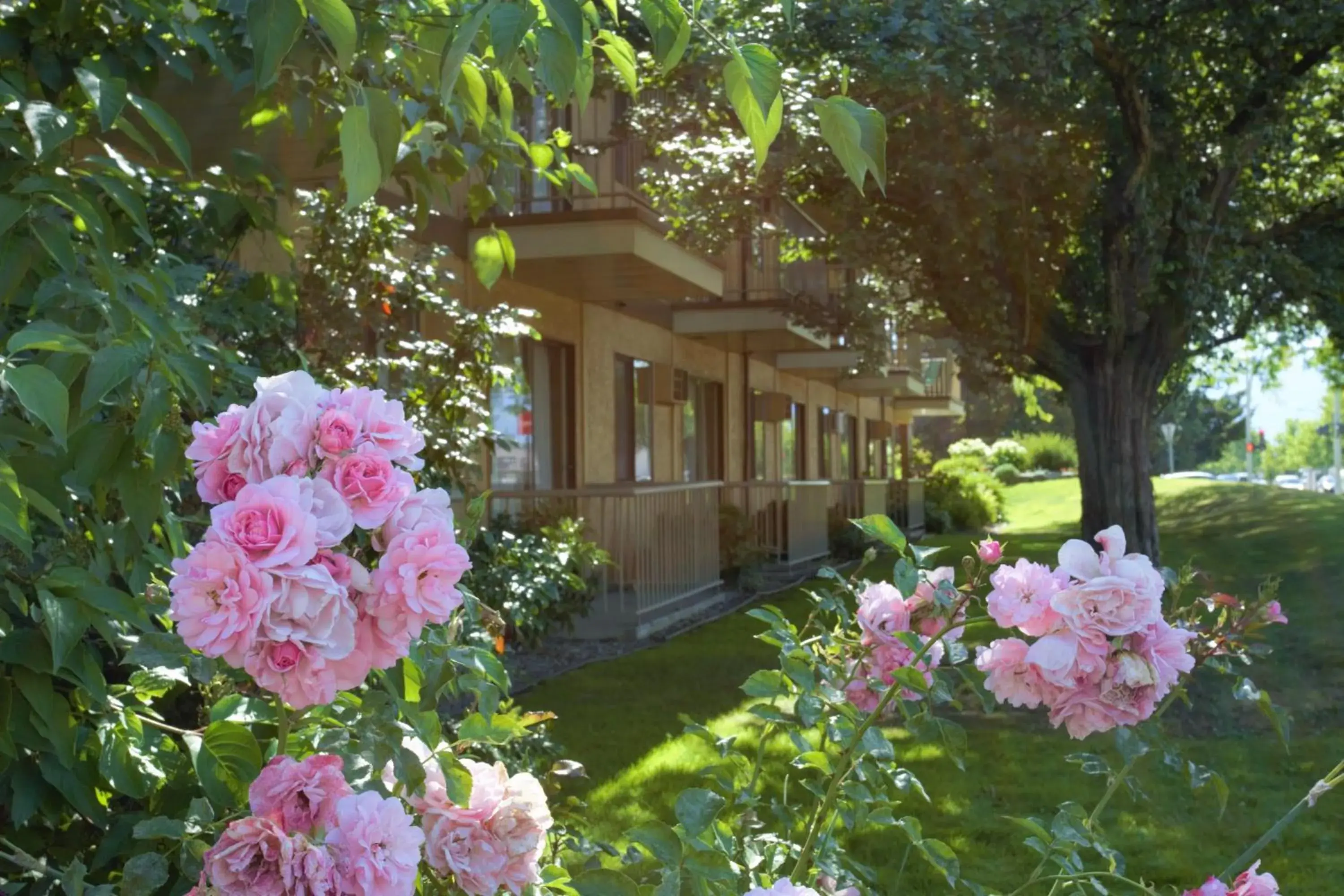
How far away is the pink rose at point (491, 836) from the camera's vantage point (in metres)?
1.63

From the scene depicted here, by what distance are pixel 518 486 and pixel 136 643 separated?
11164 millimetres

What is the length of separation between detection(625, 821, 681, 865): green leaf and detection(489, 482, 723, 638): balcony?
329 inches

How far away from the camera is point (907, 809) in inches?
231

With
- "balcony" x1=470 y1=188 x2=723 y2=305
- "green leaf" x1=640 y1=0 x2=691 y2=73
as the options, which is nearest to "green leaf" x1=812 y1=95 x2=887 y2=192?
"green leaf" x1=640 y1=0 x2=691 y2=73

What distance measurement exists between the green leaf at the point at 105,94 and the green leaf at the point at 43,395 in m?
1.18

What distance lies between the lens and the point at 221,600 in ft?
4.27

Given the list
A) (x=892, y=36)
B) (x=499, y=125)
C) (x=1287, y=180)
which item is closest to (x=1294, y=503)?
(x=1287, y=180)

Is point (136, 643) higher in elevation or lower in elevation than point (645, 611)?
higher

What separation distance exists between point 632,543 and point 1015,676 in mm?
9856

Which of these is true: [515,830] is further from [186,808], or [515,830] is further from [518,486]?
[518,486]

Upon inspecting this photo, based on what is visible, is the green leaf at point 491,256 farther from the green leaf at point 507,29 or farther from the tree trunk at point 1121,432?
the tree trunk at point 1121,432

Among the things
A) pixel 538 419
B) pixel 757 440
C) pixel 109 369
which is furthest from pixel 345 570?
pixel 757 440

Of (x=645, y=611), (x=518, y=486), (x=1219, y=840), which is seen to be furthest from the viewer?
(x=518, y=486)

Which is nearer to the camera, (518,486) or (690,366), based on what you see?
(518,486)
